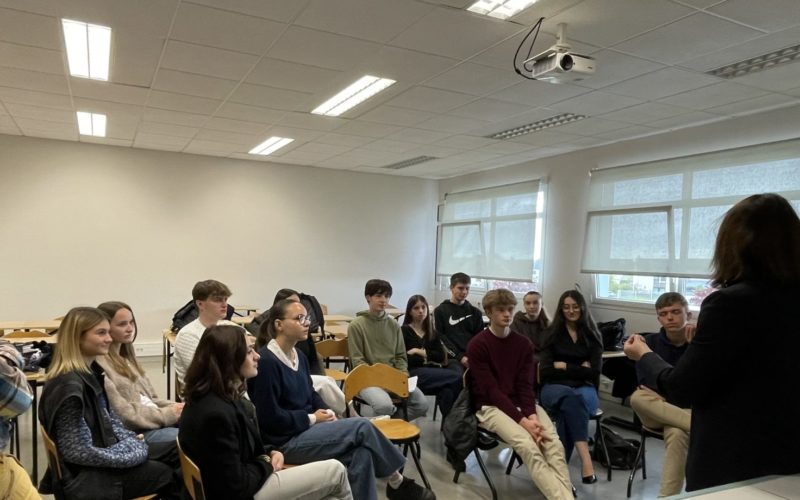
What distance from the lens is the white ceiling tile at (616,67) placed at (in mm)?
3471

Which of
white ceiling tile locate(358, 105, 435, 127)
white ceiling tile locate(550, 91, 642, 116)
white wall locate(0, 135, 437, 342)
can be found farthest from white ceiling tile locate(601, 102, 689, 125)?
white wall locate(0, 135, 437, 342)

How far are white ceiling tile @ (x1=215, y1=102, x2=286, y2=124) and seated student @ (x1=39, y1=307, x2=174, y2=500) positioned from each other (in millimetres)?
2928

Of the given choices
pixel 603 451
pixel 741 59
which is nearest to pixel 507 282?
pixel 603 451

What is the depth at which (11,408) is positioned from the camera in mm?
1493

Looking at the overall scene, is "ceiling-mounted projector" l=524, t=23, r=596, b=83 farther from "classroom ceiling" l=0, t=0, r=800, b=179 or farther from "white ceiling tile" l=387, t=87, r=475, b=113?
"white ceiling tile" l=387, t=87, r=475, b=113

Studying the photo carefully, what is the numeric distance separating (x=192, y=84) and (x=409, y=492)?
3.35 metres

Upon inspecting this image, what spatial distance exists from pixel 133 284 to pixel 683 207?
667 cm

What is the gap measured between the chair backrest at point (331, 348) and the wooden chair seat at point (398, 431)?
1.31 m

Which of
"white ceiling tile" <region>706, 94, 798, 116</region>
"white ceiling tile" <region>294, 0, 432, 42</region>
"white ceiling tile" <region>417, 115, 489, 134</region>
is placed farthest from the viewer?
"white ceiling tile" <region>417, 115, 489, 134</region>

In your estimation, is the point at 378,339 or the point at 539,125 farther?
the point at 539,125

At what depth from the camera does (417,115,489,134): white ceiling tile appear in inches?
202

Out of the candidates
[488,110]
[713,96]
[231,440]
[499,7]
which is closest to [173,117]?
[488,110]

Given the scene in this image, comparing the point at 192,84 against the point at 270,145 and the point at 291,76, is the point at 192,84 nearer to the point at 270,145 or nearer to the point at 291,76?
the point at 291,76

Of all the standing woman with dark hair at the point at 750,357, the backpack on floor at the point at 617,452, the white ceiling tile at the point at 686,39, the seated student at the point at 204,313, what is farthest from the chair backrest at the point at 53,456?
the white ceiling tile at the point at 686,39
